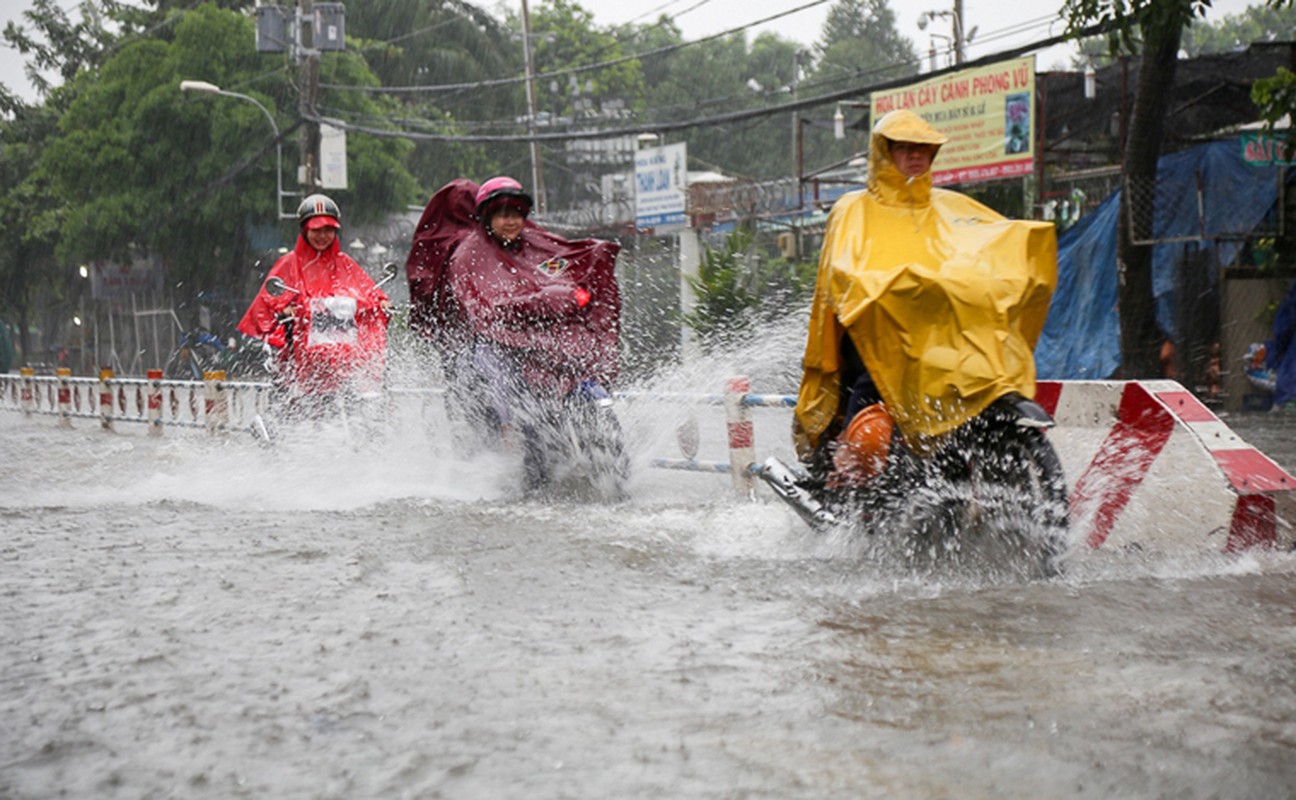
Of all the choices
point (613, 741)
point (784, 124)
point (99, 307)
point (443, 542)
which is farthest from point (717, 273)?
point (784, 124)

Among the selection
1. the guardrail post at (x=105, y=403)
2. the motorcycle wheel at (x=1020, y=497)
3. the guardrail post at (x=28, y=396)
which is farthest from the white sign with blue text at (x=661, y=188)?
the motorcycle wheel at (x=1020, y=497)

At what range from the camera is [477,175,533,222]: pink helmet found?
894 cm

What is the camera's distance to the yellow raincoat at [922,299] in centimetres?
534

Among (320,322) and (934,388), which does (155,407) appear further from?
(934,388)

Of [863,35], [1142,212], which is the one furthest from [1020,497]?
[863,35]

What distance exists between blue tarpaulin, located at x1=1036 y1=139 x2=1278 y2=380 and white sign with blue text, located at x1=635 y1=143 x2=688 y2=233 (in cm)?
1556

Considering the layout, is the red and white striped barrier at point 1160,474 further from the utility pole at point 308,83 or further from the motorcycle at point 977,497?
the utility pole at point 308,83

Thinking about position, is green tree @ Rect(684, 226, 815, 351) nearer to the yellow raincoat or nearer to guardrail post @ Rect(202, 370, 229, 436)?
guardrail post @ Rect(202, 370, 229, 436)

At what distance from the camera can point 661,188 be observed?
34.6 m

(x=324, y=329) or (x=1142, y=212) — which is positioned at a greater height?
(x=1142, y=212)

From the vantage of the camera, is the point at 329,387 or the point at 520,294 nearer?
the point at 520,294

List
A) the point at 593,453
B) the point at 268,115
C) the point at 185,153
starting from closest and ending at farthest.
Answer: the point at 593,453, the point at 268,115, the point at 185,153

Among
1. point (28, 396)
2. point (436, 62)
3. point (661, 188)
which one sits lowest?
point (28, 396)

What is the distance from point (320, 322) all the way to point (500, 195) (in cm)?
232
